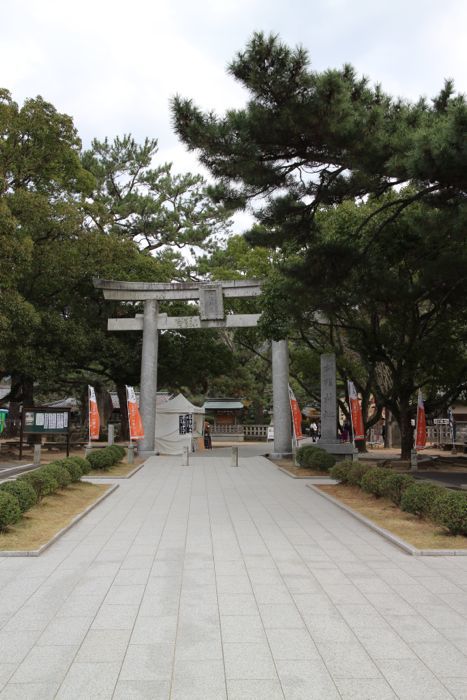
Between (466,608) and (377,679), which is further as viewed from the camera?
(466,608)

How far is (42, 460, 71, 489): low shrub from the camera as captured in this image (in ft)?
35.8

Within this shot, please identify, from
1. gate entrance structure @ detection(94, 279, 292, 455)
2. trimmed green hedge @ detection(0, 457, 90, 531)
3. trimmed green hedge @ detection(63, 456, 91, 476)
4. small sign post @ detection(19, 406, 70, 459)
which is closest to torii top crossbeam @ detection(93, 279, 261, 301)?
gate entrance structure @ detection(94, 279, 292, 455)

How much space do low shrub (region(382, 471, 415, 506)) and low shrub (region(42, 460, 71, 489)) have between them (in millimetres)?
5967

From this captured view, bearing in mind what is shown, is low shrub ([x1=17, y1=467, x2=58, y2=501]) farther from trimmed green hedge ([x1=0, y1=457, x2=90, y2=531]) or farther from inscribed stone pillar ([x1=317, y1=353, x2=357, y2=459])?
inscribed stone pillar ([x1=317, y1=353, x2=357, y2=459])

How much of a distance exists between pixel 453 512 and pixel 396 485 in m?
2.48

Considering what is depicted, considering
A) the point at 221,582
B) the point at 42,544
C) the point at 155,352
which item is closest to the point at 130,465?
the point at 155,352

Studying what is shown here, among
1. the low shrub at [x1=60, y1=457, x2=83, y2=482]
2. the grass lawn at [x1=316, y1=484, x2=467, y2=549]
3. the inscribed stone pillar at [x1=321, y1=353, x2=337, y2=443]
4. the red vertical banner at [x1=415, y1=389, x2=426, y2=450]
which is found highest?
the inscribed stone pillar at [x1=321, y1=353, x2=337, y2=443]

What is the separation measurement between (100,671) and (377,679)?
5.66ft

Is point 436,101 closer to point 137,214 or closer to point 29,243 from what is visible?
point 29,243

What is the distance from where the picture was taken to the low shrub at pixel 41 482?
31.4ft

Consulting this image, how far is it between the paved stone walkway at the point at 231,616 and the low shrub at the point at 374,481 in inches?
78.2

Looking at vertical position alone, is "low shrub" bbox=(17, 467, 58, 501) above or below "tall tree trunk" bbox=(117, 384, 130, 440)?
below

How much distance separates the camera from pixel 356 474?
1252 centimetres

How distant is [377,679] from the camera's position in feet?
11.9
